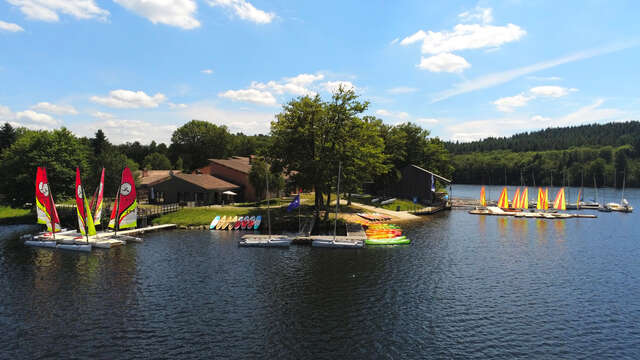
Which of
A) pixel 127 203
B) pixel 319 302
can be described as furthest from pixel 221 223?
pixel 319 302

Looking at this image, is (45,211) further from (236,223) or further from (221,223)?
(236,223)

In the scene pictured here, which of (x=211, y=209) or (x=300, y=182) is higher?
(x=300, y=182)

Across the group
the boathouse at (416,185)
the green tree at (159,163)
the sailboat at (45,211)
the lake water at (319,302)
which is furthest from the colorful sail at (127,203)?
the green tree at (159,163)

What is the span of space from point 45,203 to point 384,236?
45.6 meters

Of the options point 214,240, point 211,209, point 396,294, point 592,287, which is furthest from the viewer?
point 211,209

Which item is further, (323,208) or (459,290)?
(323,208)

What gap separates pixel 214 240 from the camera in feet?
178

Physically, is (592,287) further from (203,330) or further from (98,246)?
(98,246)

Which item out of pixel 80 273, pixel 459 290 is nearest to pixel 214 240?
pixel 80 273

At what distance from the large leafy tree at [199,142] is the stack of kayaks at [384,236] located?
3938 inches

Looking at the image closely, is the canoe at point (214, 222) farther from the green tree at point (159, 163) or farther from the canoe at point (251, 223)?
the green tree at point (159, 163)

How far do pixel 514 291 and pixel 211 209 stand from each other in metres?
53.2

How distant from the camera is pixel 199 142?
151 metres

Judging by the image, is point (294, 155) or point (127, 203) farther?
point (294, 155)
